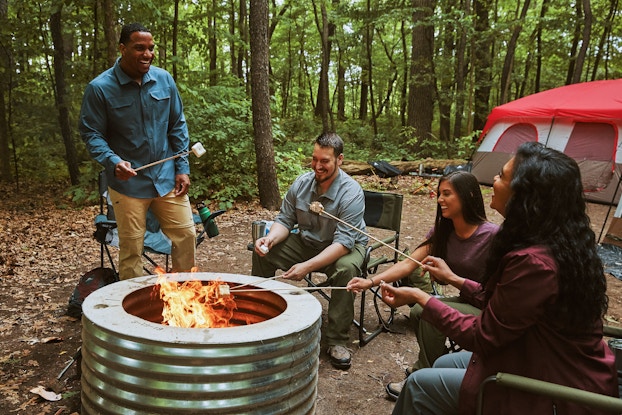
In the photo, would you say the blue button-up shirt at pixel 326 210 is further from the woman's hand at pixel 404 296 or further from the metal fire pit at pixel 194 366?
the metal fire pit at pixel 194 366

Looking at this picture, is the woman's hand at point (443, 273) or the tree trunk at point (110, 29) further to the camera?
the tree trunk at point (110, 29)

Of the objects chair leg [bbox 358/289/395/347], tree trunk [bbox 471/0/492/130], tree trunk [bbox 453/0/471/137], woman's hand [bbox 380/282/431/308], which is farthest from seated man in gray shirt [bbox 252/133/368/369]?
tree trunk [bbox 471/0/492/130]

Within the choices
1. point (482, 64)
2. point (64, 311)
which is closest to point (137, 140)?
point (64, 311)

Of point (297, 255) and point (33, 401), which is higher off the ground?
point (297, 255)

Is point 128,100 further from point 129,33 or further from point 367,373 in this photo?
point 367,373

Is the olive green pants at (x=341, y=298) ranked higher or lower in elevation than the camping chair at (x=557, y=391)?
lower

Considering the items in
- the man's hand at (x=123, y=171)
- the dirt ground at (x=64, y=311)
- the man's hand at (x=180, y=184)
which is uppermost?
the man's hand at (x=123, y=171)

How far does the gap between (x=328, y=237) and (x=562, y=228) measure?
2.04m

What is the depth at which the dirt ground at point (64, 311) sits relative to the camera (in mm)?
2645

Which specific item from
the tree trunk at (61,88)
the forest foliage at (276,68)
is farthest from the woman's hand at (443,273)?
the tree trunk at (61,88)

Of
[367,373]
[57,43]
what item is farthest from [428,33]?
[367,373]

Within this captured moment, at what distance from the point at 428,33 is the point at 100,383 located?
494 inches

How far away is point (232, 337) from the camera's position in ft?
5.25

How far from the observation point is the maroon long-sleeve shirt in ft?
4.77
